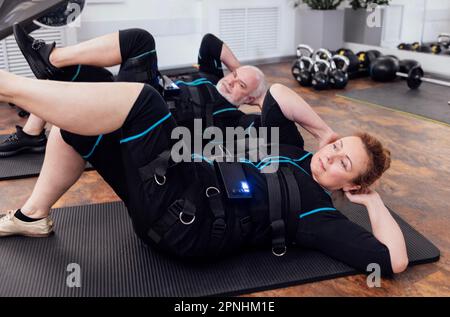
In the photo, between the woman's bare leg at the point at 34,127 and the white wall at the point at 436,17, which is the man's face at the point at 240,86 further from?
the white wall at the point at 436,17

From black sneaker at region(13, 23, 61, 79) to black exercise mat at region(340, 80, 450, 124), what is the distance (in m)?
2.47

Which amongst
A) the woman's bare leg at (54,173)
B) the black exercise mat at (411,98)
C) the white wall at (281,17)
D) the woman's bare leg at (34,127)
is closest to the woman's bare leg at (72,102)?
the woman's bare leg at (54,173)

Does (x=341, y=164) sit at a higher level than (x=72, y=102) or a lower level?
lower

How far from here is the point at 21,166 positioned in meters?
2.44

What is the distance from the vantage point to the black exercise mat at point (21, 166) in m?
2.33

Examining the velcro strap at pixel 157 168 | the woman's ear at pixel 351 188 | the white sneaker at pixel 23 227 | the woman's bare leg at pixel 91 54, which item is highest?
the woman's bare leg at pixel 91 54

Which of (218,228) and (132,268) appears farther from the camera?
(132,268)

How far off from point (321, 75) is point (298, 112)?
7.59 feet

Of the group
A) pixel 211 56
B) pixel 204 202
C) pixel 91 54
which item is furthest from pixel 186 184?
pixel 211 56

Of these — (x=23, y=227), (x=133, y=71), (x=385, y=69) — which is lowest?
(x=23, y=227)

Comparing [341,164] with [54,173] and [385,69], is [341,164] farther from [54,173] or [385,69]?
[385,69]

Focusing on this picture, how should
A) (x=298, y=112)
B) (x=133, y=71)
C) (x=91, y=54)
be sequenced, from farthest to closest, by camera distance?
(x=133, y=71)
(x=91, y=54)
(x=298, y=112)

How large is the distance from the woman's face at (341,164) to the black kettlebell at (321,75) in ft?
8.34

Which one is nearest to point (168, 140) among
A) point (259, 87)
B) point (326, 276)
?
point (326, 276)
